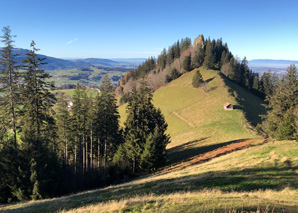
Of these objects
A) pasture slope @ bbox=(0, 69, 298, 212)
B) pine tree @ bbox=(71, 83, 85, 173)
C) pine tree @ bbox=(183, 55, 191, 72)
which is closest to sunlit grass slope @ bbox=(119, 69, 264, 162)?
pasture slope @ bbox=(0, 69, 298, 212)

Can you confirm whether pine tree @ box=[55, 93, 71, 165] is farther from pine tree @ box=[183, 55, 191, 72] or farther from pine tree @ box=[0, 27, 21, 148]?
pine tree @ box=[183, 55, 191, 72]

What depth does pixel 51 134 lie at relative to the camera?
80.4 ft

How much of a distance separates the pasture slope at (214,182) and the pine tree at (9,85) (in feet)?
32.6

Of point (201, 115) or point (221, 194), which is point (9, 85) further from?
point (201, 115)

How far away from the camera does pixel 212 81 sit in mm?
91625

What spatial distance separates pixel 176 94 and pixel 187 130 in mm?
37782

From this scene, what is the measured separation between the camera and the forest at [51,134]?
63.2 feet

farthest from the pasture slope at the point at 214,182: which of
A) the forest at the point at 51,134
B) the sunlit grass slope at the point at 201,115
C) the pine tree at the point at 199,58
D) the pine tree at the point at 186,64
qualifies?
the pine tree at the point at 199,58

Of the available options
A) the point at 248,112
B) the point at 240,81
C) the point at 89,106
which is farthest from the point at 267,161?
the point at 240,81

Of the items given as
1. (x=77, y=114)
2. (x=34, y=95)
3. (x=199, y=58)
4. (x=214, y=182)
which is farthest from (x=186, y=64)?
(x=214, y=182)

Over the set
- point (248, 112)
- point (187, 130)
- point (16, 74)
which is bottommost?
point (187, 130)

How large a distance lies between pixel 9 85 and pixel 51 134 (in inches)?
325

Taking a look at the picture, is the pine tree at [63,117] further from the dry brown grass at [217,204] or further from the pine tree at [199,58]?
the pine tree at [199,58]

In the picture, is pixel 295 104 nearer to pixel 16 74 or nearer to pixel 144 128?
pixel 144 128
